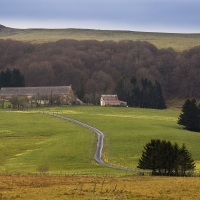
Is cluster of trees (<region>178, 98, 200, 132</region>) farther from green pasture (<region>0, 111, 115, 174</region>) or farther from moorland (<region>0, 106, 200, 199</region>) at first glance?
green pasture (<region>0, 111, 115, 174</region>)

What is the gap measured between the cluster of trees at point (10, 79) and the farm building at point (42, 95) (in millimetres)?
8088

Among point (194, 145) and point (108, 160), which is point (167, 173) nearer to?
point (108, 160)

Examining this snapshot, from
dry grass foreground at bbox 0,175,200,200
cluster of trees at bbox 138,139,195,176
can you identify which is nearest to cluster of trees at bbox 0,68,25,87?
cluster of trees at bbox 138,139,195,176

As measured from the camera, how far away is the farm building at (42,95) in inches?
5817

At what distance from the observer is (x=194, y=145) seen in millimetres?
84375

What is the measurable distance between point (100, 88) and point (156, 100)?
30.5 metres

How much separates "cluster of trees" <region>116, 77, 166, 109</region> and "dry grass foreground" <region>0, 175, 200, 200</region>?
353 feet

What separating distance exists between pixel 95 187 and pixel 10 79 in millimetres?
128795

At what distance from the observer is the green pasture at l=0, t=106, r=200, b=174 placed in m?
70.3

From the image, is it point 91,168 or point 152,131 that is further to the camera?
point 152,131

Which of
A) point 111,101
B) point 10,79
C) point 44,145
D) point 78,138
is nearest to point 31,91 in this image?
point 10,79

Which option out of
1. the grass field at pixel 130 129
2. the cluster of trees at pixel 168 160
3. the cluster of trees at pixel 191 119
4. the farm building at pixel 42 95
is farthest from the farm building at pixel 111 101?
the cluster of trees at pixel 168 160

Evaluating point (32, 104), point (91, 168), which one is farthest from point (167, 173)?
point (32, 104)

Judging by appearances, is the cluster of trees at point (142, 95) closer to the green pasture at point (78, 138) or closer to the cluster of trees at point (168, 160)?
the green pasture at point (78, 138)
